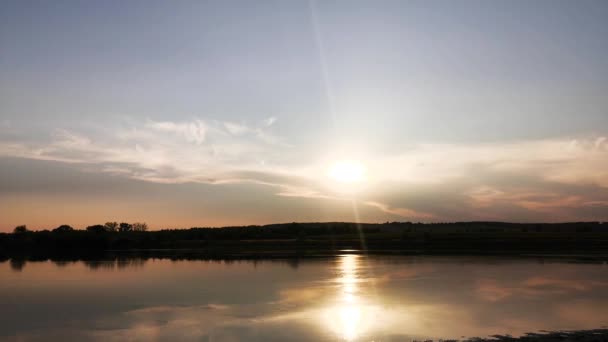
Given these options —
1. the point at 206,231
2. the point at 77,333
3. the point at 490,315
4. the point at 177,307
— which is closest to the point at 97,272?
the point at 177,307

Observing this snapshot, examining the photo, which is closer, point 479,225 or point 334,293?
point 334,293

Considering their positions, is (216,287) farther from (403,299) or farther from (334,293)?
(403,299)

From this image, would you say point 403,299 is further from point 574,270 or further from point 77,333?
point 574,270

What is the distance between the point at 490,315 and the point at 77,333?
13550 mm

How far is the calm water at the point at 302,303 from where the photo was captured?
15.8m

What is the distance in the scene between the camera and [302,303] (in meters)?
20.7

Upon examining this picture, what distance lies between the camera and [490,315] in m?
18.2

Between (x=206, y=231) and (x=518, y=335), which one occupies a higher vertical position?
(x=206, y=231)

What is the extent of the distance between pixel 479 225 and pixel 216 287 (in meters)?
122

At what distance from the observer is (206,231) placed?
106625 millimetres

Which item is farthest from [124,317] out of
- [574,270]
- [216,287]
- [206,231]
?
[206,231]

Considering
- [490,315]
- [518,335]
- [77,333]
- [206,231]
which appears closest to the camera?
[518,335]

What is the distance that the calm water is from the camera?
51.7 ft

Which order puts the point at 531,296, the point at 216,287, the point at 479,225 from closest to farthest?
the point at 531,296, the point at 216,287, the point at 479,225
